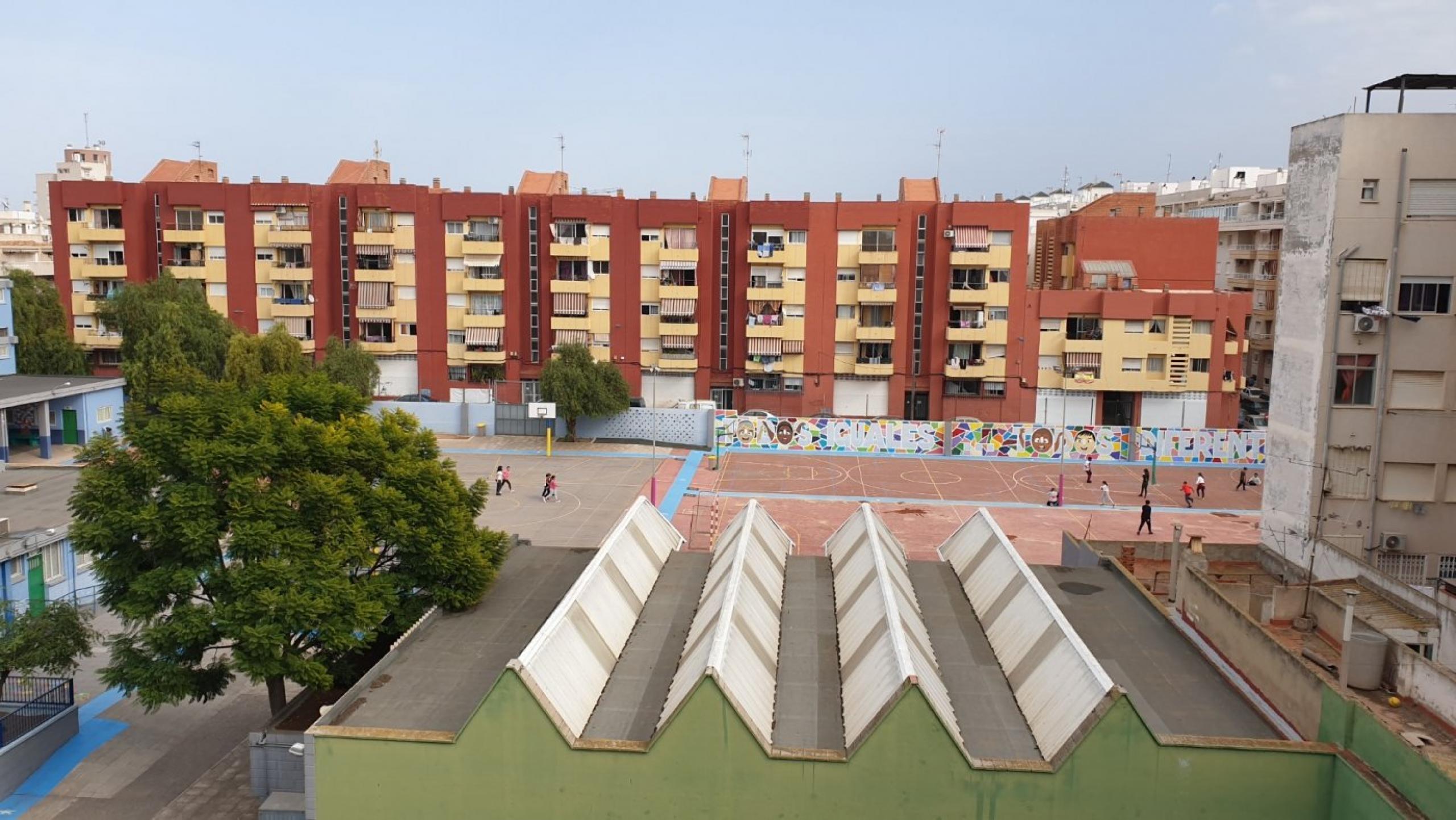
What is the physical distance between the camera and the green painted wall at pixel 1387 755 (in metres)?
13.1

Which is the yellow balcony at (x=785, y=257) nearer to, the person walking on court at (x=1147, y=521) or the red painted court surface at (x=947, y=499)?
the red painted court surface at (x=947, y=499)

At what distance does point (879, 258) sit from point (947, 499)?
737 inches

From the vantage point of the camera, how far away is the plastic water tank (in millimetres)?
17969

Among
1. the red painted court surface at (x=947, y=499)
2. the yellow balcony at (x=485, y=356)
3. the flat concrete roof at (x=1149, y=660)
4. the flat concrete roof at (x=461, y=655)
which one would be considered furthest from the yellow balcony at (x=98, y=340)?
the flat concrete roof at (x=1149, y=660)

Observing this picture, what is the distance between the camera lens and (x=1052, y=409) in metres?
59.3

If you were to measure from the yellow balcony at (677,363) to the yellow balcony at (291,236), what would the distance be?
2124cm

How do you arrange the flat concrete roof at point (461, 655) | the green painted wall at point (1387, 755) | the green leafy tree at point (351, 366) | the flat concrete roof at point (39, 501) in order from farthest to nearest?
the green leafy tree at point (351, 366), the flat concrete roof at point (39, 501), the flat concrete roof at point (461, 655), the green painted wall at point (1387, 755)

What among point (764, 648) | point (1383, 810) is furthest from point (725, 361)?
point (1383, 810)

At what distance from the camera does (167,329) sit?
52375 millimetres

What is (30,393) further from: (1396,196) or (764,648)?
(1396,196)

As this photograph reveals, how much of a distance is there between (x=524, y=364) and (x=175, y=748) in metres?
40.8

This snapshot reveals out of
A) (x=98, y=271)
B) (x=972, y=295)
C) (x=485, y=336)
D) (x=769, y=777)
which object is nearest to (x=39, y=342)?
(x=98, y=271)

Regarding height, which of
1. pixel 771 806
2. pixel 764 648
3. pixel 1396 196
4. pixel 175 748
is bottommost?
pixel 175 748

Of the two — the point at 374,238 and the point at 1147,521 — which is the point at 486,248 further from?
the point at 1147,521
